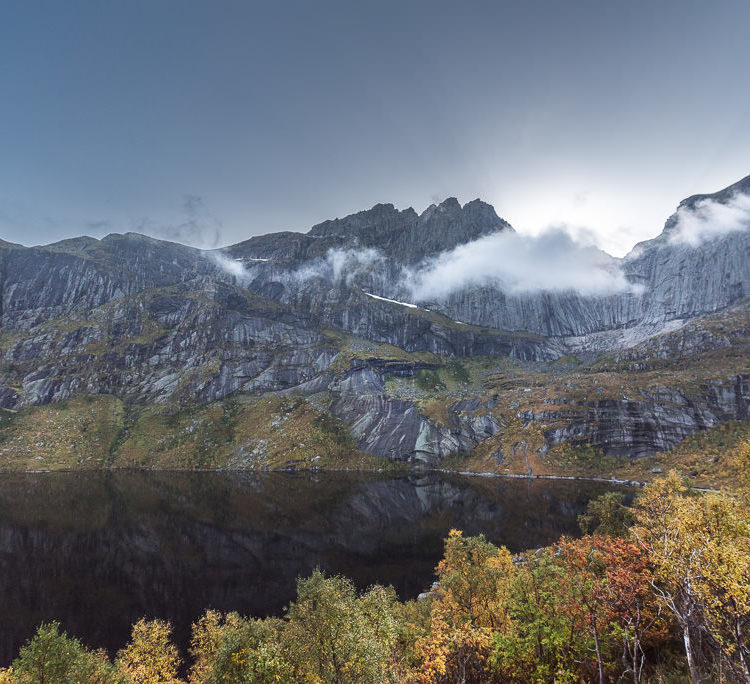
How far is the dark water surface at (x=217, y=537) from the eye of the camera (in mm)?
52281

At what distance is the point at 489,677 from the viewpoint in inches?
902

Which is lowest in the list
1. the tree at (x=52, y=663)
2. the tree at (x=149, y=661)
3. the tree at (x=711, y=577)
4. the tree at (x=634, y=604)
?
the tree at (x=149, y=661)

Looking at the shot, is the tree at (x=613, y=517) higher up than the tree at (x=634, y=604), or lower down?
lower down

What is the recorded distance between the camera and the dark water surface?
52281mm

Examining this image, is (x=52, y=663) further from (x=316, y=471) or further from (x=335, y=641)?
(x=316, y=471)

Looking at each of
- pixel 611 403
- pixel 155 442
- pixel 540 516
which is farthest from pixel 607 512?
pixel 155 442

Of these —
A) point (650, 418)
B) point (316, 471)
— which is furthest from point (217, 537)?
point (650, 418)

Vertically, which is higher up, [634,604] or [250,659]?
[634,604]

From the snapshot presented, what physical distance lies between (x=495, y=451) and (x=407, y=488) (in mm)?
53774

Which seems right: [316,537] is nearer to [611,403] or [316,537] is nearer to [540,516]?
[540,516]

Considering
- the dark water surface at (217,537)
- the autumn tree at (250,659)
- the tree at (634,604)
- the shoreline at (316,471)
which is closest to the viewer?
the autumn tree at (250,659)

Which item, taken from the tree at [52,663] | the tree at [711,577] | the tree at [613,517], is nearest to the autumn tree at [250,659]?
the tree at [52,663]

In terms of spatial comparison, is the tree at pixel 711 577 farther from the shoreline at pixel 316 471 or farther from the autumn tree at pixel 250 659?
the shoreline at pixel 316 471

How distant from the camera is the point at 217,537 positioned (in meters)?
80.9
